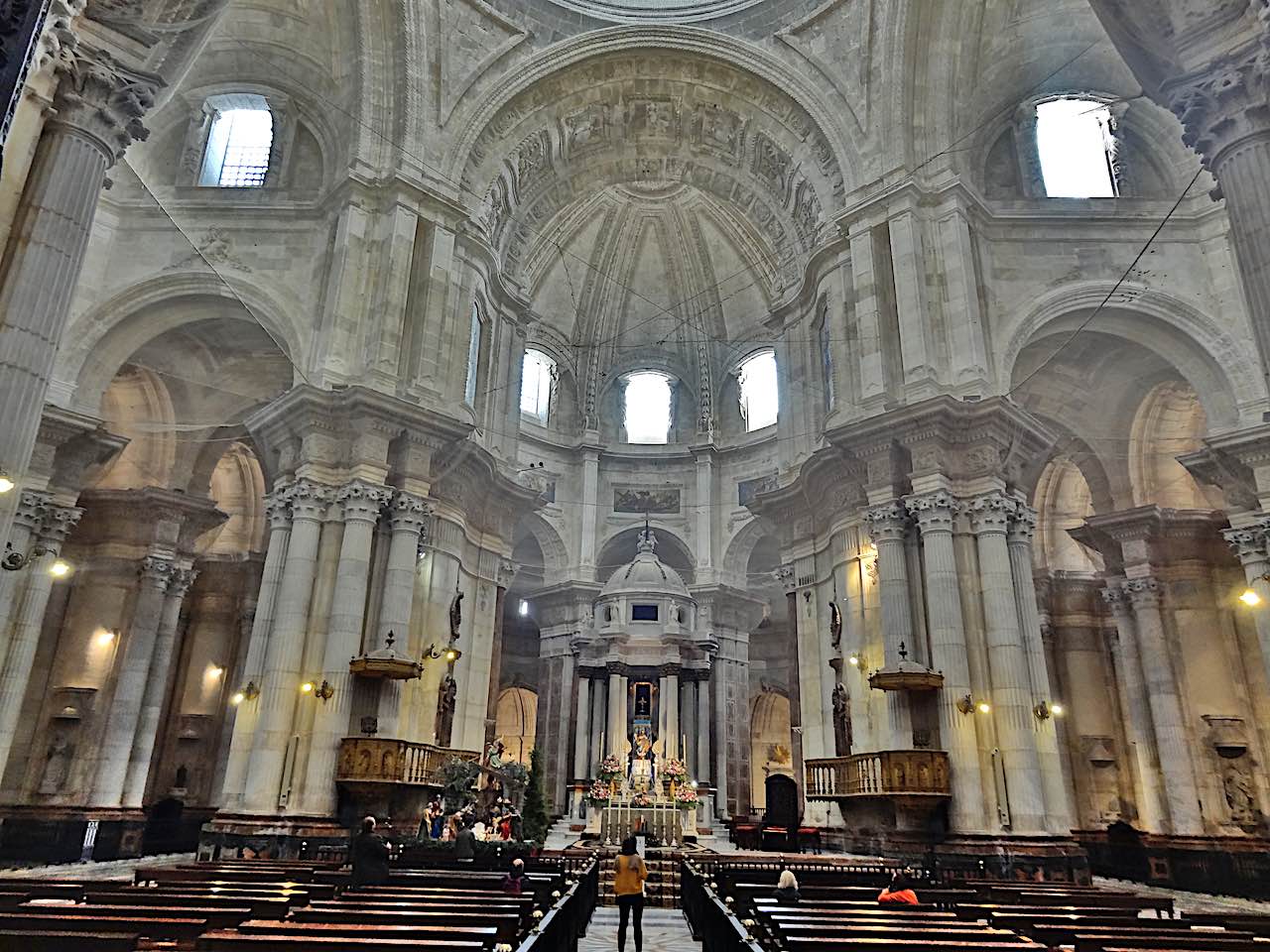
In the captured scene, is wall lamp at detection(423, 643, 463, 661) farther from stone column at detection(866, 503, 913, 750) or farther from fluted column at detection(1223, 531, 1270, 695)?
fluted column at detection(1223, 531, 1270, 695)

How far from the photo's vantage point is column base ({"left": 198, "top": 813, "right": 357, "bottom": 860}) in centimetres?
1577

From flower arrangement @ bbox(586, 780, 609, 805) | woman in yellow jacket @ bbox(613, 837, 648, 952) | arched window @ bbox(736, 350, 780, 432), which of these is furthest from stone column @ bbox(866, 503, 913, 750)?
arched window @ bbox(736, 350, 780, 432)

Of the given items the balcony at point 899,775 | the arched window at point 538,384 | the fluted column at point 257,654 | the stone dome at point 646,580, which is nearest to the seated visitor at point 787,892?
the balcony at point 899,775

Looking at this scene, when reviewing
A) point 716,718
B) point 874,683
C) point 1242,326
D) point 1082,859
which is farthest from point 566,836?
point 1242,326

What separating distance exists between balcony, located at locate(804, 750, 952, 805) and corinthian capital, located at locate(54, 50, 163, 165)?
15574 millimetres

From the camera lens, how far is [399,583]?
60.6ft

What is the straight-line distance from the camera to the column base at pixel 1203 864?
62.4ft

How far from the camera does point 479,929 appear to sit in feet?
17.8

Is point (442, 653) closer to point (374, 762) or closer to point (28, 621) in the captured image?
point (374, 762)

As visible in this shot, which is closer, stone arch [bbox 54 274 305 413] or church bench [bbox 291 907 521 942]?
church bench [bbox 291 907 521 942]

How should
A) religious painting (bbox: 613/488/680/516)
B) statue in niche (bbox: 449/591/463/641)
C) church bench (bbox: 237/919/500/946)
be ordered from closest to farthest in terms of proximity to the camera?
church bench (bbox: 237/919/500/946) < statue in niche (bbox: 449/591/463/641) < religious painting (bbox: 613/488/680/516)

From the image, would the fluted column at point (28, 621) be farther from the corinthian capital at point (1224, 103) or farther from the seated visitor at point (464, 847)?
the corinthian capital at point (1224, 103)

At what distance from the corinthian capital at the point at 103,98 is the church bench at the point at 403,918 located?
8002 millimetres

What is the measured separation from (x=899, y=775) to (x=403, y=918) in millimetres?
12932
